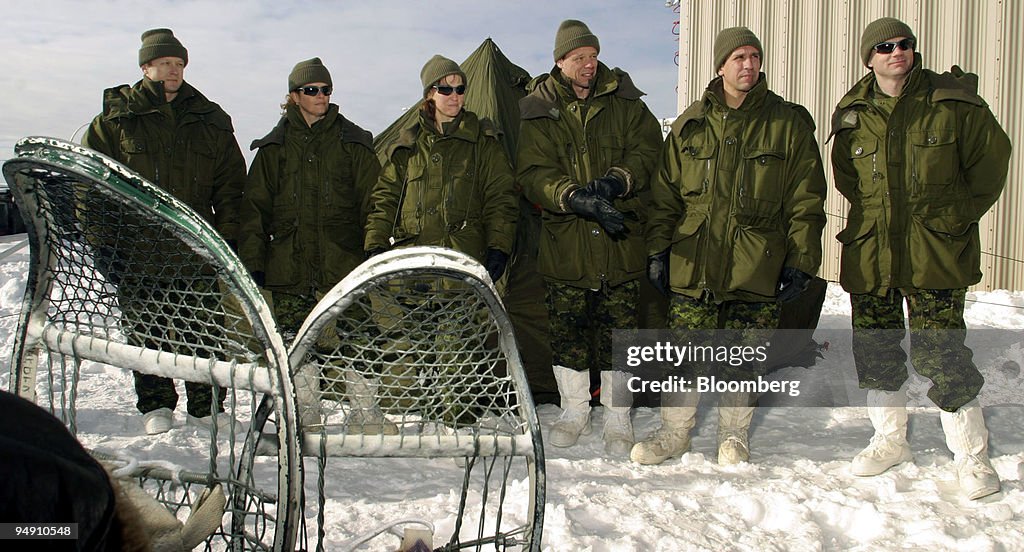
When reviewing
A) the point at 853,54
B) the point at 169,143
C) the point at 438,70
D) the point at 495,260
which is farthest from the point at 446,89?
the point at 853,54

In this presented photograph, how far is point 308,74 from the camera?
140 inches

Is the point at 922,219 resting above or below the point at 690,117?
below

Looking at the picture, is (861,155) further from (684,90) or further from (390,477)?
(684,90)

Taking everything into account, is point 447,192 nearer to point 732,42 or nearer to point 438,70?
point 438,70

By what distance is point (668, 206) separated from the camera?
3.26m

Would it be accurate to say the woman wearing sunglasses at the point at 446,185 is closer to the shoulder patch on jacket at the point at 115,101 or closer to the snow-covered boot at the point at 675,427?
the snow-covered boot at the point at 675,427

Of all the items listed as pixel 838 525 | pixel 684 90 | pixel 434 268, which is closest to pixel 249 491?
pixel 434 268

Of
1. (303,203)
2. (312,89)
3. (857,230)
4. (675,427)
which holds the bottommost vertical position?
(675,427)

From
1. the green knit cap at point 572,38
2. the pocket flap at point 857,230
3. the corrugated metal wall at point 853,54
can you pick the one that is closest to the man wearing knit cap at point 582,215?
the green knit cap at point 572,38

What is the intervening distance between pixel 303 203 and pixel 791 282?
2.44 metres

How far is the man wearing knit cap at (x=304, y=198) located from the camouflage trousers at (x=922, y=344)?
2.54m

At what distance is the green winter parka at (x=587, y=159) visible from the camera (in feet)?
10.9

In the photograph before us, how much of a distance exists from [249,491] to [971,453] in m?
2.88

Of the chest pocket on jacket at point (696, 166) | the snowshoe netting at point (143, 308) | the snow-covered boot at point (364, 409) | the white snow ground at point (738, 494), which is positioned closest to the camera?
the snowshoe netting at point (143, 308)
